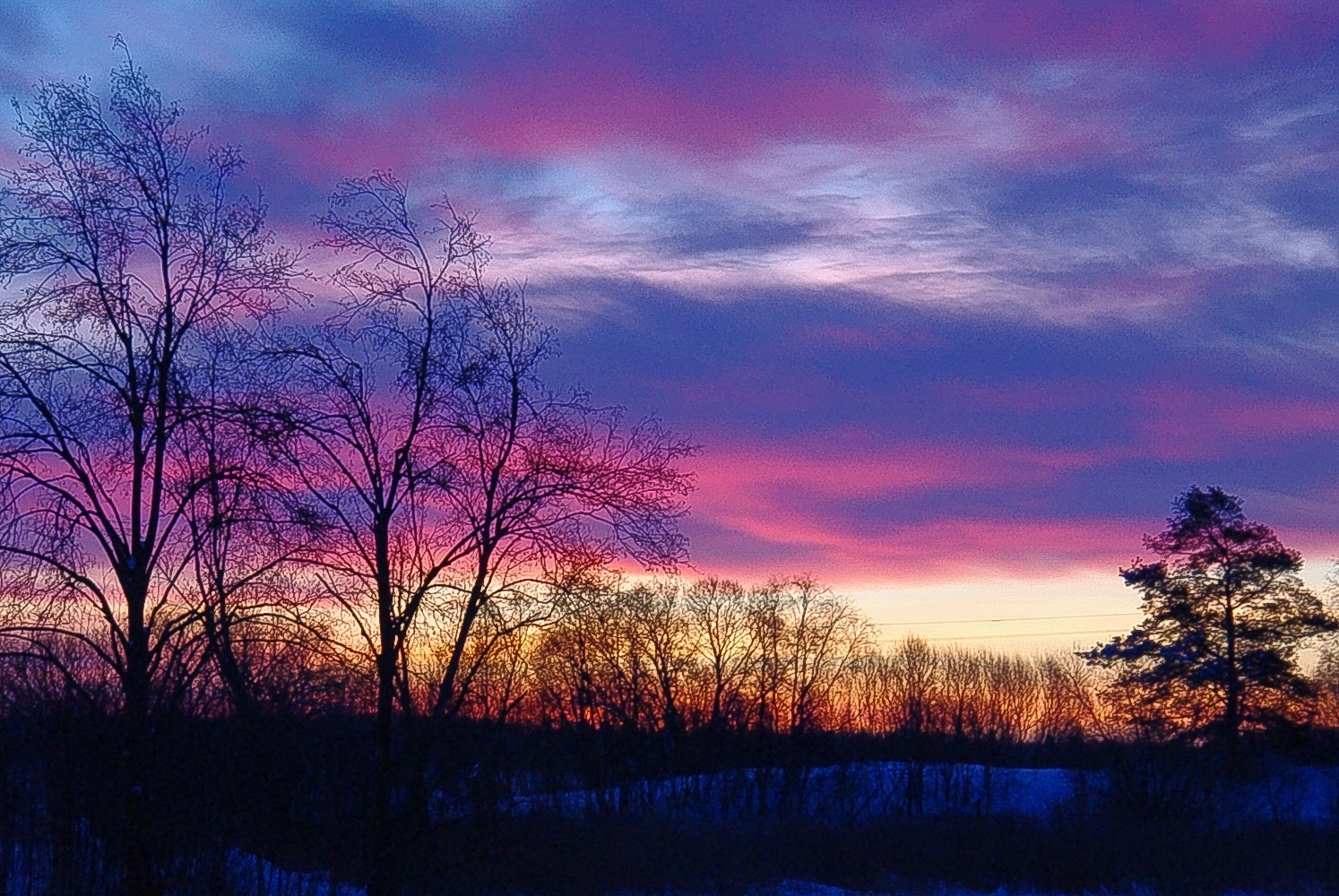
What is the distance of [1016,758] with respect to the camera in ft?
292

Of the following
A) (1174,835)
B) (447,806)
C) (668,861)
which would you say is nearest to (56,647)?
(447,806)

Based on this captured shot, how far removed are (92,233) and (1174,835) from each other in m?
37.5

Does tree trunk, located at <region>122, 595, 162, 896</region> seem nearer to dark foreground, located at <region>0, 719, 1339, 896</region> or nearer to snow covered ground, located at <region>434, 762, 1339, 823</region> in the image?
dark foreground, located at <region>0, 719, 1339, 896</region>

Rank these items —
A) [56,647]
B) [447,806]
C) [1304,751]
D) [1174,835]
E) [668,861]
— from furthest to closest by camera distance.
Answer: [1304,751], [1174,835], [668,861], [447,806], [56,647]

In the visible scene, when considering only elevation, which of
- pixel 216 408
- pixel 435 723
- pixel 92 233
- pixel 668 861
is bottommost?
pixel 668 861

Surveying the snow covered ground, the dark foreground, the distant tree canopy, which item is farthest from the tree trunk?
the distant tree canopy

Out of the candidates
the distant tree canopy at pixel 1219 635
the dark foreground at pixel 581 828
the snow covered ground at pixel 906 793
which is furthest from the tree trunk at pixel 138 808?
the distant tree canopy at pixel 1219 635

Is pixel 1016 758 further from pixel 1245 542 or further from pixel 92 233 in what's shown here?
pixel 92 233

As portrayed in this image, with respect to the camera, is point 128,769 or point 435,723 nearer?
point 128,769

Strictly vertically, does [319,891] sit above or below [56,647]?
below

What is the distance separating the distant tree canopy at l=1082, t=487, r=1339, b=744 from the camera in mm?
64562

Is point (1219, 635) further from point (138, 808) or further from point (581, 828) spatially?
point (138, 808)

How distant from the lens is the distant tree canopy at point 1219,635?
64.6m

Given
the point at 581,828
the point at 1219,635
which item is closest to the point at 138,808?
the point at 581,828
